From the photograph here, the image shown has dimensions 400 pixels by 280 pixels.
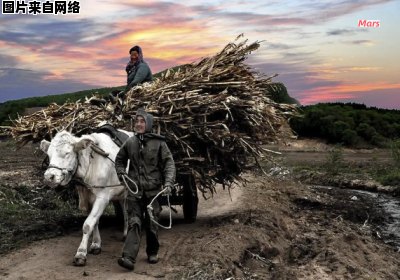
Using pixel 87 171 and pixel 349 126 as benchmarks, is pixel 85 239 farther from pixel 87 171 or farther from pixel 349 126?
pixel 349 126

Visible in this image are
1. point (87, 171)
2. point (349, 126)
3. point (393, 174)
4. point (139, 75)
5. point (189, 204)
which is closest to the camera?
point (87, 171)

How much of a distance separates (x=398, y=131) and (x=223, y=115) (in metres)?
29.8

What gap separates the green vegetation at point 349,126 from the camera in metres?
34.9

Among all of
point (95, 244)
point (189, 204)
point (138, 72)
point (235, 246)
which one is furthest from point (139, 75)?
point (235, 246)

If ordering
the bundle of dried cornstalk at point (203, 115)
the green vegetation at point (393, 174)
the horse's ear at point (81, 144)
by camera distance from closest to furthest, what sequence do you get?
the horse's ear at point (81, 144) → the bundle of dried cornstalk at point (203, 115) → the green vegetation at point (393, 174)

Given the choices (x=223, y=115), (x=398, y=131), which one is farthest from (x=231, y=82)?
(x=398, y=131)

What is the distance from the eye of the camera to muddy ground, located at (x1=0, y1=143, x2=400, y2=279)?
7.68m

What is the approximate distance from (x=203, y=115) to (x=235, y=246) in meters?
2.23

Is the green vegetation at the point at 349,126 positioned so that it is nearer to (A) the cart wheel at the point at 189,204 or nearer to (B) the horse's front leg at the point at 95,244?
(A) the cart wheel at the point at 189,204

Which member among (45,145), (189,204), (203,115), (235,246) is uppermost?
(203,115)

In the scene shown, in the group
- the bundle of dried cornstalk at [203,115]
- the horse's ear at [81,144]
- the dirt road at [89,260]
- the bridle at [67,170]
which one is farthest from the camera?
the bundle of dried cornstalk at [203,115]

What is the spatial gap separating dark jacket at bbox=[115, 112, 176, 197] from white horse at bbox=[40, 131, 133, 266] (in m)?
0.55

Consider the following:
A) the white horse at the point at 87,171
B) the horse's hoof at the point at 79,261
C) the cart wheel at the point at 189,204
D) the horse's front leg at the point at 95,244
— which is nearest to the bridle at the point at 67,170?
the white horse at the point at 87,171

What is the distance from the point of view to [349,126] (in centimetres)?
3544
